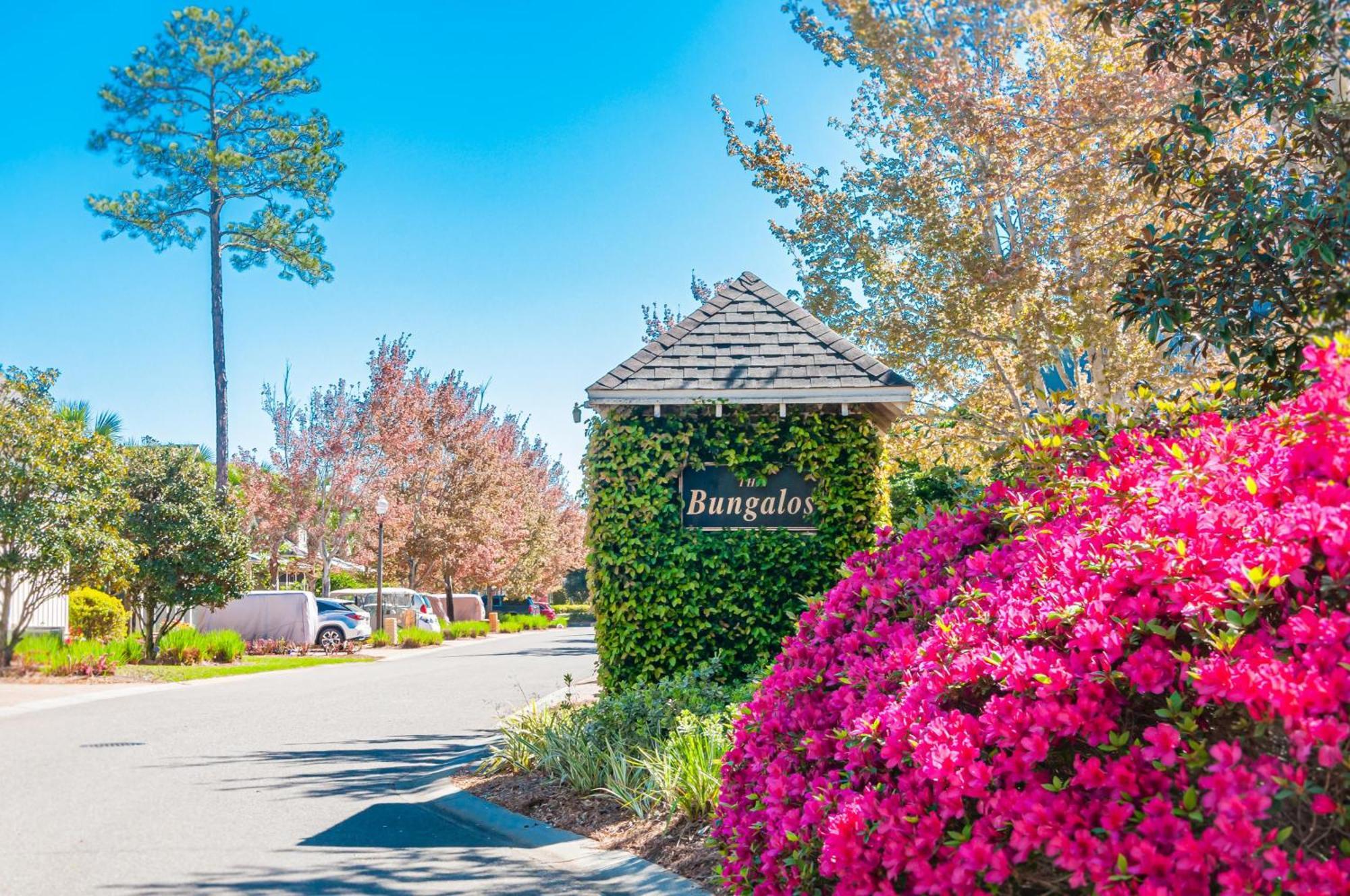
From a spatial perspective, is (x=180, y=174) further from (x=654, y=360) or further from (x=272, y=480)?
(x=654, y=360)

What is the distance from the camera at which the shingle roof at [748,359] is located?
31.9 ft

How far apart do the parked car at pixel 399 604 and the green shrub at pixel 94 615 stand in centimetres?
968

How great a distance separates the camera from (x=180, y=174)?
109ft

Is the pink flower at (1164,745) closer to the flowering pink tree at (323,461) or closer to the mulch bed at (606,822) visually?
the mulch bed at (606,822)

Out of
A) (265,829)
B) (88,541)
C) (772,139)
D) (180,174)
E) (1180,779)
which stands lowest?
(265,829)

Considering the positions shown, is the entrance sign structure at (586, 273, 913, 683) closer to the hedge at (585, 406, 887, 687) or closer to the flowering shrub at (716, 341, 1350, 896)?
the hedge at (585, 406, 887, 687)

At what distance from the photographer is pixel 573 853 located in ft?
22.0

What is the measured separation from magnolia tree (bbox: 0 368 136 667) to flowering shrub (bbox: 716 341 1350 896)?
A: 18.7 meters

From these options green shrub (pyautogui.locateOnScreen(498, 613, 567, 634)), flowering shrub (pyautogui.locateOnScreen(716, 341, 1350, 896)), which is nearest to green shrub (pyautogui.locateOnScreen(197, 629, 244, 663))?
green shrub (pyautogui.locateOnScreen(498, 613, 567, 634))

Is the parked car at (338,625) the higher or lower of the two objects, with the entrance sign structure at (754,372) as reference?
lower

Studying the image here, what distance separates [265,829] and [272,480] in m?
31.6

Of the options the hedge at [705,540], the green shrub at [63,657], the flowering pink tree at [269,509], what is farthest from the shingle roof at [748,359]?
the flowering pink tree at [269,509]

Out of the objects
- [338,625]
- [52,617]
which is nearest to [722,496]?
[338,625]

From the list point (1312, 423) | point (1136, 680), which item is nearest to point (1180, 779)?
point (1136, 680)
